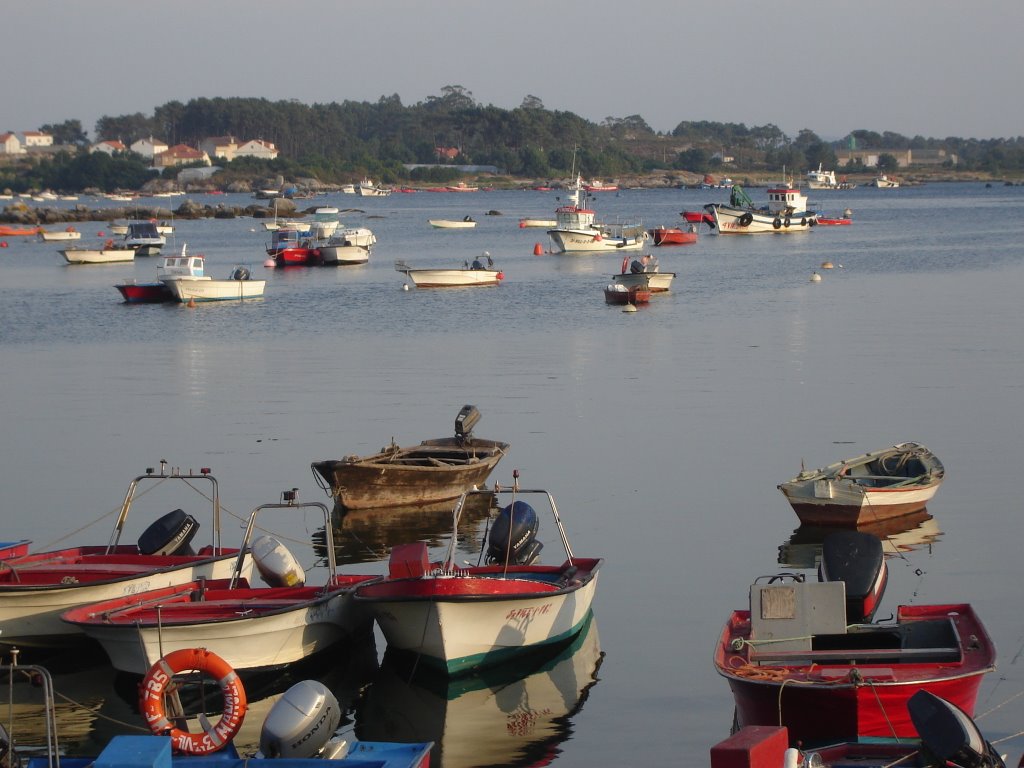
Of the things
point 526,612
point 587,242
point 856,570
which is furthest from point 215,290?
point 856,570

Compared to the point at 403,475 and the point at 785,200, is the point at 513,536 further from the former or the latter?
the point at 785,200

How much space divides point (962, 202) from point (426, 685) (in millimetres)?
148109

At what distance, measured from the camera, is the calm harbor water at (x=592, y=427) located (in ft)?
44.2

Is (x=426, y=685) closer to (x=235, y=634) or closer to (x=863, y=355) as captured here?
(x=235, y=634)

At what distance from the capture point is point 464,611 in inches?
528

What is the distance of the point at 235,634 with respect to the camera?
1318 cm

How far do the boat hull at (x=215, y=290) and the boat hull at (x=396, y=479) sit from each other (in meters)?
31.7

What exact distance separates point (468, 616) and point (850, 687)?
12.7ft

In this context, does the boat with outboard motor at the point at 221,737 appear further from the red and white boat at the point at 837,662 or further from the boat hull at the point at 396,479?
the boat hull at the point at 396,479

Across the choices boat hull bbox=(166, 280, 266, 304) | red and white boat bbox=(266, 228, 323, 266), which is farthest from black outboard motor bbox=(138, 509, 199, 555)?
red and white boat bbox=(266, 228, 323, 266)

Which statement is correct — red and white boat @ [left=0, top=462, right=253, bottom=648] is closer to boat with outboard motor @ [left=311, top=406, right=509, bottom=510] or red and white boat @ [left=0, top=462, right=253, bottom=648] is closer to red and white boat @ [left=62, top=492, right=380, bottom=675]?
red and white boat @ [left=62, top=492, right=380, bottom=675]

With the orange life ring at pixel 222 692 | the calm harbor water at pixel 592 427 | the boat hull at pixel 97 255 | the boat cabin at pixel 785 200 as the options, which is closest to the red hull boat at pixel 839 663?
the calm harbor water at pixel 592 427

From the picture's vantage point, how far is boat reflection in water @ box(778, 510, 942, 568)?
17.8 metres

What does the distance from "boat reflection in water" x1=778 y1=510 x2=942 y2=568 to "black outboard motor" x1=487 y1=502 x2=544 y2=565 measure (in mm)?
3518
